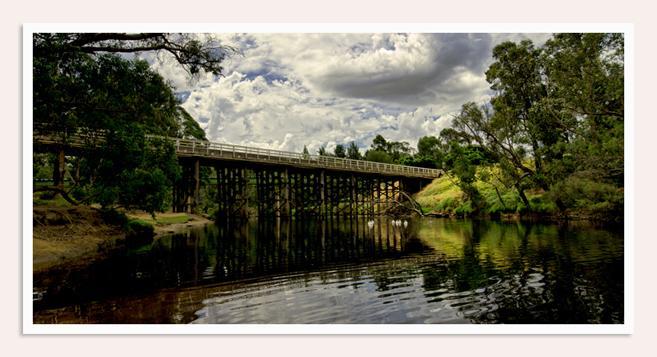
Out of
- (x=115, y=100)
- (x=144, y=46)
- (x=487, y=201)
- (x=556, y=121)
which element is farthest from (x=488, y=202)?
(x=144, y=46)

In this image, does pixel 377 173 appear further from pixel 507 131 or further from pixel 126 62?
pixel 126 62

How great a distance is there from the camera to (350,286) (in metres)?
10.5

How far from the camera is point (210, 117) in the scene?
47.4 feet

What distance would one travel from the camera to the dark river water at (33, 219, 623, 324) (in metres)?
8.09

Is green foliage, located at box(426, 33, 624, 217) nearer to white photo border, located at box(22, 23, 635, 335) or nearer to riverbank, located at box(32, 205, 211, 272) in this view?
white photo border, located at box(22, 23, 635, 335)

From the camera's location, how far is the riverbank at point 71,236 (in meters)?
14.6

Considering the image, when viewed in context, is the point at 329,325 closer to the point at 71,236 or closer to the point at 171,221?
the point at 71,236

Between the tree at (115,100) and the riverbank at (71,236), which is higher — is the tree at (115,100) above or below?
above

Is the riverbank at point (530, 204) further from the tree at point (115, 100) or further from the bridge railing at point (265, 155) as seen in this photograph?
the tree at point (115, 100)

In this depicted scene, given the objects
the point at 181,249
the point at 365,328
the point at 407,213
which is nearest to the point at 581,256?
the point at 365,328

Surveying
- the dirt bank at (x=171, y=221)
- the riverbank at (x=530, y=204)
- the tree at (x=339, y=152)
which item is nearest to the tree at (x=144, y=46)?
the dirt bank at (x=171, y=221)

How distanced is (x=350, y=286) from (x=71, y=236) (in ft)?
40.4

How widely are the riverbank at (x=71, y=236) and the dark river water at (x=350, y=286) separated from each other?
4.29 feet

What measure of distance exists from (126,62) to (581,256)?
51.4 feet
